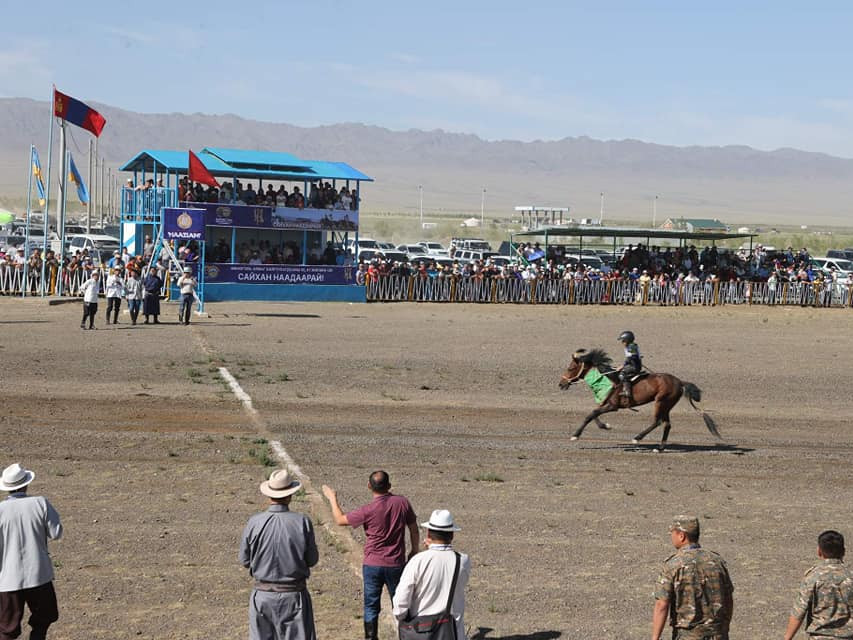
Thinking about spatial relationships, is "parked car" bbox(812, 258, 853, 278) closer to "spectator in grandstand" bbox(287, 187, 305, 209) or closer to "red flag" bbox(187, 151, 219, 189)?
"spectator in grandstand" bbox(287, 187, 305, 209)

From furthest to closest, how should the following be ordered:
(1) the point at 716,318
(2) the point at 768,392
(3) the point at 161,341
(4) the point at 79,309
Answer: (1) the point at 716,318 → (4) the point at 79,309 → (3) the point at 161,341 → (2) the point at 768,392

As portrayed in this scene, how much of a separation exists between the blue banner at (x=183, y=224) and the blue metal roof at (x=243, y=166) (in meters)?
6.71

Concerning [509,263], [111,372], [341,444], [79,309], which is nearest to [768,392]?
[341,444]

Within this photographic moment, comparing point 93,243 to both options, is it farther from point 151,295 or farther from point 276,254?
point 151,295

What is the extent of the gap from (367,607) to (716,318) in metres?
31.2

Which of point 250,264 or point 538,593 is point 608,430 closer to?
point 538,593

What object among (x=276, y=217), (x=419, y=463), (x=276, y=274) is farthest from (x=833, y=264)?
(x=419, y=463)

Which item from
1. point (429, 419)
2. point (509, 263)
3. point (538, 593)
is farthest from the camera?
point (509, 263)

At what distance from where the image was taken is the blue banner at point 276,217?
38344 mm

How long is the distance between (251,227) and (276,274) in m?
1.85

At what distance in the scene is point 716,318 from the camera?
37.7 m

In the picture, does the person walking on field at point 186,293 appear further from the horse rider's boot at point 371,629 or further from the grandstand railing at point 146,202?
the horse rider's boot at point 371,629

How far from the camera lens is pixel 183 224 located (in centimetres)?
3181

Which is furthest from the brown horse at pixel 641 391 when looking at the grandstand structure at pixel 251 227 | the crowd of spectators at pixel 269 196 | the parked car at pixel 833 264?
the parked car at pixel 833 264
